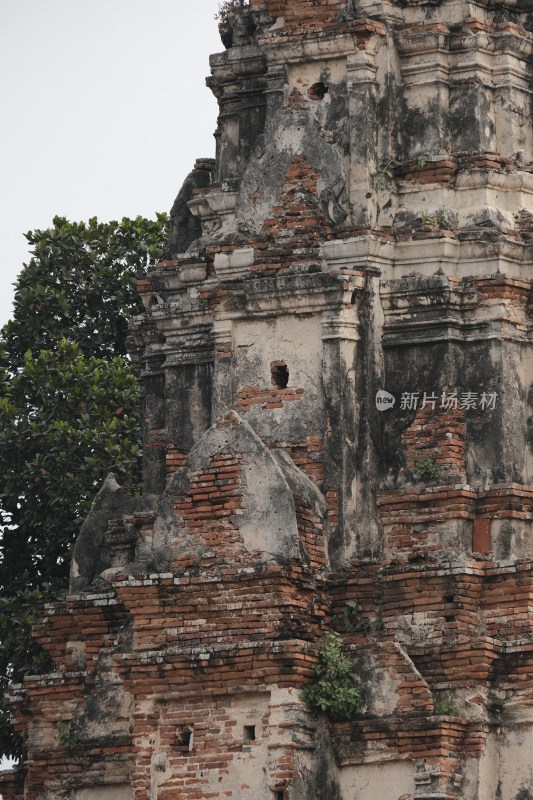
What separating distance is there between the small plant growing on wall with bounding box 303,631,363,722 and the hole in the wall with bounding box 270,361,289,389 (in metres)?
2.50

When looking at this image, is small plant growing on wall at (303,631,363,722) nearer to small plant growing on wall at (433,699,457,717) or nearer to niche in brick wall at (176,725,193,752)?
small plant growing on wall at (433,699,457,717)

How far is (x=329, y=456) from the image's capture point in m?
20.5

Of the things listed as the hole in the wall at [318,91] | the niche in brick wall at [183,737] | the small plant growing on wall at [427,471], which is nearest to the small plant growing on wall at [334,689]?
the niche in brick wall at [183,737]

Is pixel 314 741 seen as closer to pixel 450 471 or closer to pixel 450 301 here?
pixel 450 471

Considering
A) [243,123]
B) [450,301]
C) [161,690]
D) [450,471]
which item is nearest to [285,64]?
[243,123]

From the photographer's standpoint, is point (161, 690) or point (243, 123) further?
point (243, 123)

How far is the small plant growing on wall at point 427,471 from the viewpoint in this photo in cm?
2047

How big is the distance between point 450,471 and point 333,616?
5.08 feet

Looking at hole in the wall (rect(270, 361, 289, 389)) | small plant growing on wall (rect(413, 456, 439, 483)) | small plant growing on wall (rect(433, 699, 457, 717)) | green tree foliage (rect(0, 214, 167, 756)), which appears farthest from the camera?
green tree foliage (rect(0, 214, 167, 756))

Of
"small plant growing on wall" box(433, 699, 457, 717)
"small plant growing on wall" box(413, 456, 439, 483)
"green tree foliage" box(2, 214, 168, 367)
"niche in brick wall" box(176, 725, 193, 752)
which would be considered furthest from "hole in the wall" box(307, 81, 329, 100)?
"green tree foliage" box(2, 214, 168, 367)

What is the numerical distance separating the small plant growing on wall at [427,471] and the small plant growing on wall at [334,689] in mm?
1740

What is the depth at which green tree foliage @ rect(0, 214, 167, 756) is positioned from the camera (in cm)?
2830

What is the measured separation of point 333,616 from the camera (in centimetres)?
2022

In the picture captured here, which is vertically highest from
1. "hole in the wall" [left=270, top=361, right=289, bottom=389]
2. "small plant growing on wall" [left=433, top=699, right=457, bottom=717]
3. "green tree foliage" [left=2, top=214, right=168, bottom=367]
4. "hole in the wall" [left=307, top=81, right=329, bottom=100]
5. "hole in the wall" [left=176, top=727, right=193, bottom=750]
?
"green tree foliage" [left=2, top=214, right=168, bottom=367]
